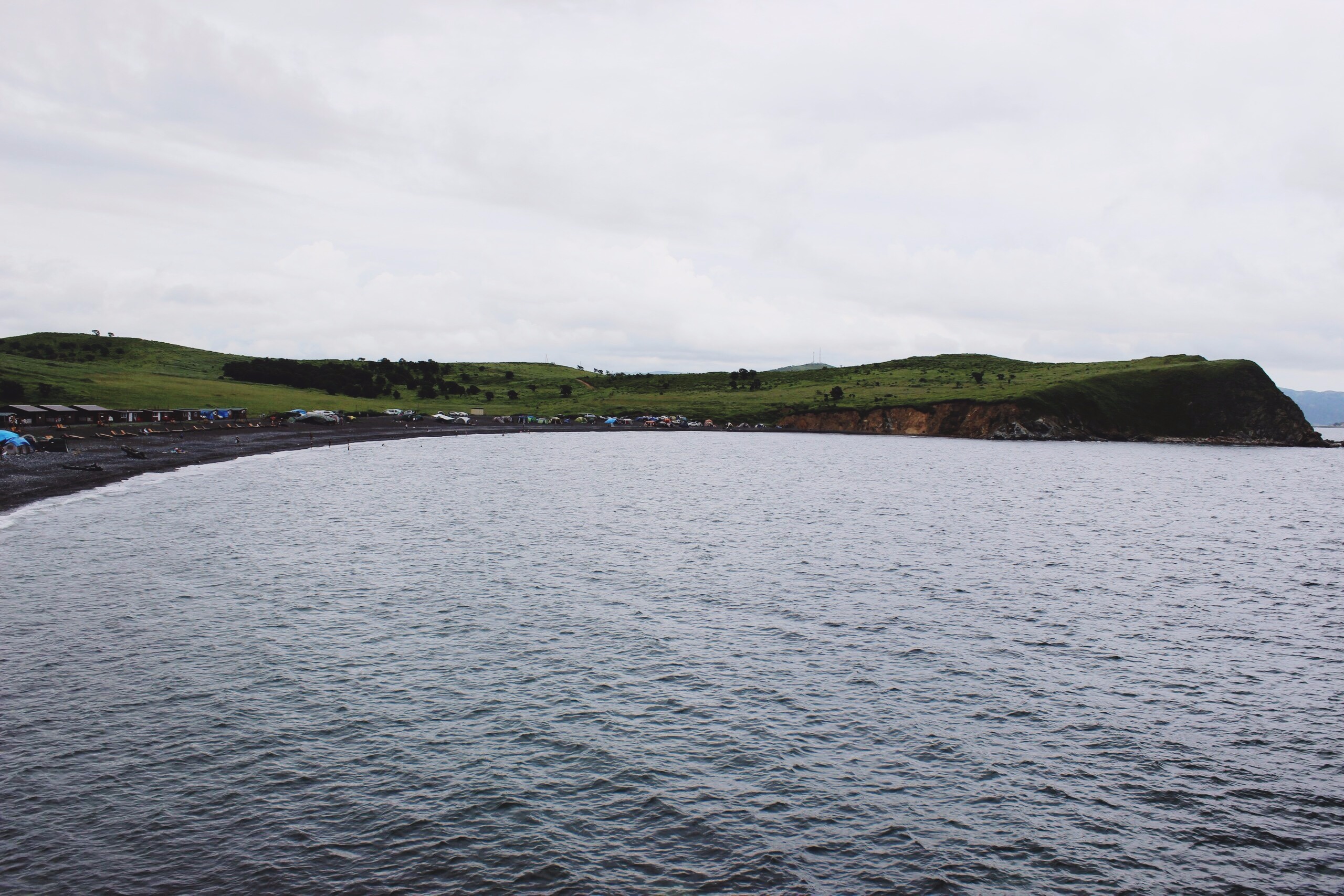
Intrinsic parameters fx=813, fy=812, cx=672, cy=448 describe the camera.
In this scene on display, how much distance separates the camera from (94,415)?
148 metres

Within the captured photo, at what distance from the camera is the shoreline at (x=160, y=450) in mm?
76125

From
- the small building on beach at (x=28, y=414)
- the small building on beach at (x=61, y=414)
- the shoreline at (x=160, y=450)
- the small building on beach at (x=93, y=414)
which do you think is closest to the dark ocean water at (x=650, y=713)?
the shoreline at (x=160, y=450)

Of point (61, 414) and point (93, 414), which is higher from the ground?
point (93, 414)

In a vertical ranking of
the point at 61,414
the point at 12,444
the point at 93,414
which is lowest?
the point at 12,444

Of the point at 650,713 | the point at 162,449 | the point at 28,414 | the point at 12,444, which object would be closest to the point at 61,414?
the point at 28,414

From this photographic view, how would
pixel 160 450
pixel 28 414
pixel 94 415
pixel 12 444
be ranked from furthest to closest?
pixel 94 415 → pixel 28 414 → pixel 160 450 → pixel 12 444

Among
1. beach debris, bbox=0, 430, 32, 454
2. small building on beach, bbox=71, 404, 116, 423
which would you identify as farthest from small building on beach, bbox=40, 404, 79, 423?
beach debris, bbox=0, 430, 32, 454

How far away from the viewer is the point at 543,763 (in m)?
24.2

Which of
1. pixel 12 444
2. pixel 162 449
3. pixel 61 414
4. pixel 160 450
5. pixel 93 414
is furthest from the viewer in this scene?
pixel 93 414

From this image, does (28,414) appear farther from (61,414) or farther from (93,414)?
(93,414)

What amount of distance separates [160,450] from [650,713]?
110 meters

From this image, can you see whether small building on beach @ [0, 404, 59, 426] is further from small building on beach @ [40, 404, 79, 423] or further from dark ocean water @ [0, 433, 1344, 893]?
dark ocean water @ [0, 433, 1344, 893]

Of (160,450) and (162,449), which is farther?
(162,449)

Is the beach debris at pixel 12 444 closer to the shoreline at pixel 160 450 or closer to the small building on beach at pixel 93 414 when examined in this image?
the shoreline at pixel 160 450
